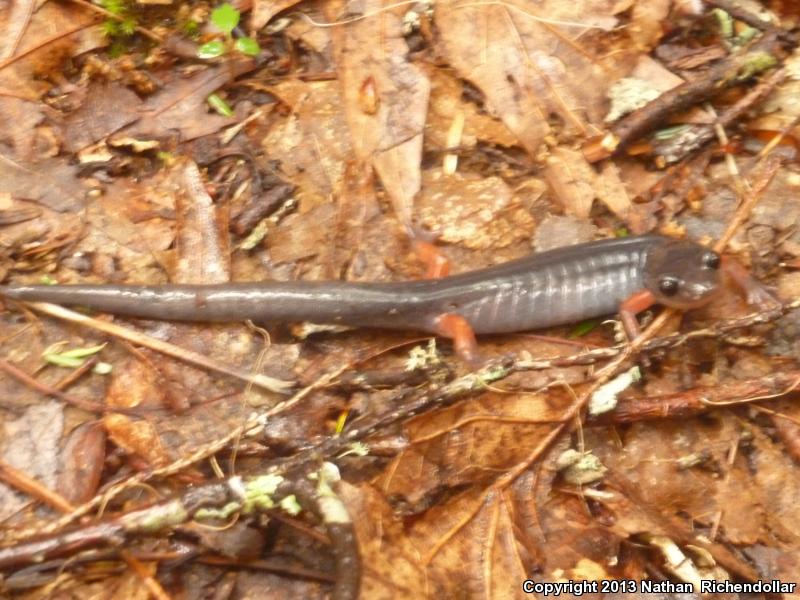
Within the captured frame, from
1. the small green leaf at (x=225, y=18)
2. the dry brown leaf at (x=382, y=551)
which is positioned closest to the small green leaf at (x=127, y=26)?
the small green leaf at (x=225, y=18)

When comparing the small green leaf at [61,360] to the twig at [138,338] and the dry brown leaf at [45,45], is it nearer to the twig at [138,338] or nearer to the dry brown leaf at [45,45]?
the twig at [138,338]

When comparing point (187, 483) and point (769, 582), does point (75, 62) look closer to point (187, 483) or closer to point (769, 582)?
point (187, 483)

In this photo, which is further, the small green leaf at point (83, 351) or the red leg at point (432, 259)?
the red leg at point (432, 259)

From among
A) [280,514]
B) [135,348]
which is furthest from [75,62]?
[280,514]

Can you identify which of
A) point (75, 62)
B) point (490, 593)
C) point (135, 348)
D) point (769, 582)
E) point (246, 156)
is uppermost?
point (75, 62)

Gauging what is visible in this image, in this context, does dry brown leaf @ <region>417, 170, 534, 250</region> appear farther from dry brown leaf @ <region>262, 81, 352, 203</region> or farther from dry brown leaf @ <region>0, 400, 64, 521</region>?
dry brown leaf @ <region>0, 400, 64, 521</region>

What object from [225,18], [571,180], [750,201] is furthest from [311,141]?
[750,201]

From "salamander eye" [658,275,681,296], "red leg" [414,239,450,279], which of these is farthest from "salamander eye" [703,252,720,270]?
"red leg" [414,239,450,279]
